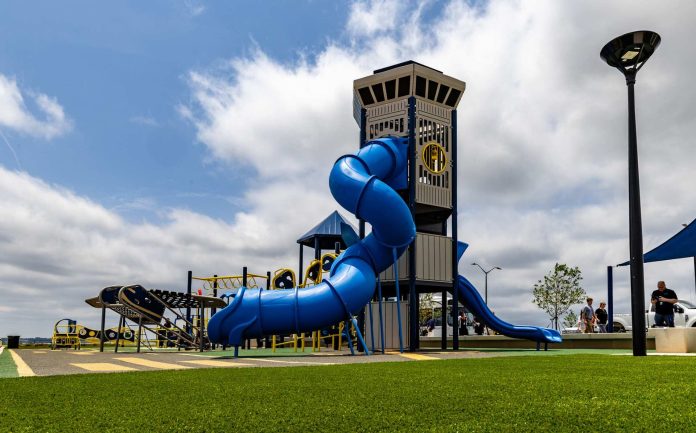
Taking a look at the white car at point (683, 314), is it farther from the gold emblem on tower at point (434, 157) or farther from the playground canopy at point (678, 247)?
the gold emblem on tower at point (434, 157)

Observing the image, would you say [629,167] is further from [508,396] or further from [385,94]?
[508,396]

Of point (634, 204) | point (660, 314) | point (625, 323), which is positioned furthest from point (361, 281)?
point (625, 323)

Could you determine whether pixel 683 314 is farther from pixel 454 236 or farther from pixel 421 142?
pixel 421 142

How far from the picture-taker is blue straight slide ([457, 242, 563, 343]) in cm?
2262

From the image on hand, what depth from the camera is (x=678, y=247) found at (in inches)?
809

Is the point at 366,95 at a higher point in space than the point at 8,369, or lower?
higher

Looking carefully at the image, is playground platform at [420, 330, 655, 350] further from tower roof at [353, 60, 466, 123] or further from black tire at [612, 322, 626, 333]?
→ tower roof at [353, 60, 466, 123]

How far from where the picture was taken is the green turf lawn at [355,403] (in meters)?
3.94

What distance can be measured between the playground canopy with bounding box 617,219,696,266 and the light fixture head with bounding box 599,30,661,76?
749 cm

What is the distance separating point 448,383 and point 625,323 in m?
25.2

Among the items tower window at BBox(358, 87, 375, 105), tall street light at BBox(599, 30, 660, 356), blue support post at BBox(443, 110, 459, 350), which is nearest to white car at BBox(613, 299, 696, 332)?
blue support post at BBox(443, 110, 459, 350)

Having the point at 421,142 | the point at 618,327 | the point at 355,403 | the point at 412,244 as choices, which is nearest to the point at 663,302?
the point at 412,244

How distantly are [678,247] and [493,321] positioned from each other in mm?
6918

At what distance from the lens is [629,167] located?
14664 millimetres
